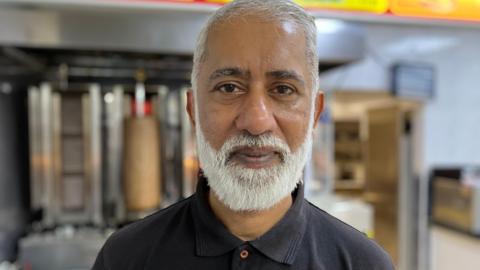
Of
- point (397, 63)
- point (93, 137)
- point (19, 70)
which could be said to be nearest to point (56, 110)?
point (93, 137)

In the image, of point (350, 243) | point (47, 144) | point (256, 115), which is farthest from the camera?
point (47, 144)

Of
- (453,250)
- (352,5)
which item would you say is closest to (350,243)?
(352,5)

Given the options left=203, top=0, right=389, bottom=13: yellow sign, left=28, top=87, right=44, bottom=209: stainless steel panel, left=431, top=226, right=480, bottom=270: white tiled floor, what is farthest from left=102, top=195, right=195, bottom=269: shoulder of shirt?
left=431, top=226, right=480, bottom=270: white tiled floor

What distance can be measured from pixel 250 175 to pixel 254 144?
7cm

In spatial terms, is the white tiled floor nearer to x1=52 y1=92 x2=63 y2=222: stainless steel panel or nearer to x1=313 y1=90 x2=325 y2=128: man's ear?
x1=313 y1=90 x2=325 y2=128: man's ear

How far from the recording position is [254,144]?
736 millimetres

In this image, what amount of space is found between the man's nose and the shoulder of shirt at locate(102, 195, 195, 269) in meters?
0.27

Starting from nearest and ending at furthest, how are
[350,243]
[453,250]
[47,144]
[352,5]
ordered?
[350,243] → [352,5] → [47,144] → [453,250]

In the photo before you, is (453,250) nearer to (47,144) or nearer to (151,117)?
(151,117)

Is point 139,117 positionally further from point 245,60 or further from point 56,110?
point 245,60

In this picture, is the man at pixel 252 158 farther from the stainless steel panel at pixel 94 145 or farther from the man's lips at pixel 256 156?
the stainless steel panel at pixel 94 145

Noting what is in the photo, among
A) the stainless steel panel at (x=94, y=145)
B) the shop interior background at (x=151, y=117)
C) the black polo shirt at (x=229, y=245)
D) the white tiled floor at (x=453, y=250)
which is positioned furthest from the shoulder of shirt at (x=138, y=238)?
the white tiled floor at (x=453, y=250)

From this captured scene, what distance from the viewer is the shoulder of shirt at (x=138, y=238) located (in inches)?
32.0

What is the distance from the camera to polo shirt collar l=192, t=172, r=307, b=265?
2.53 ft
